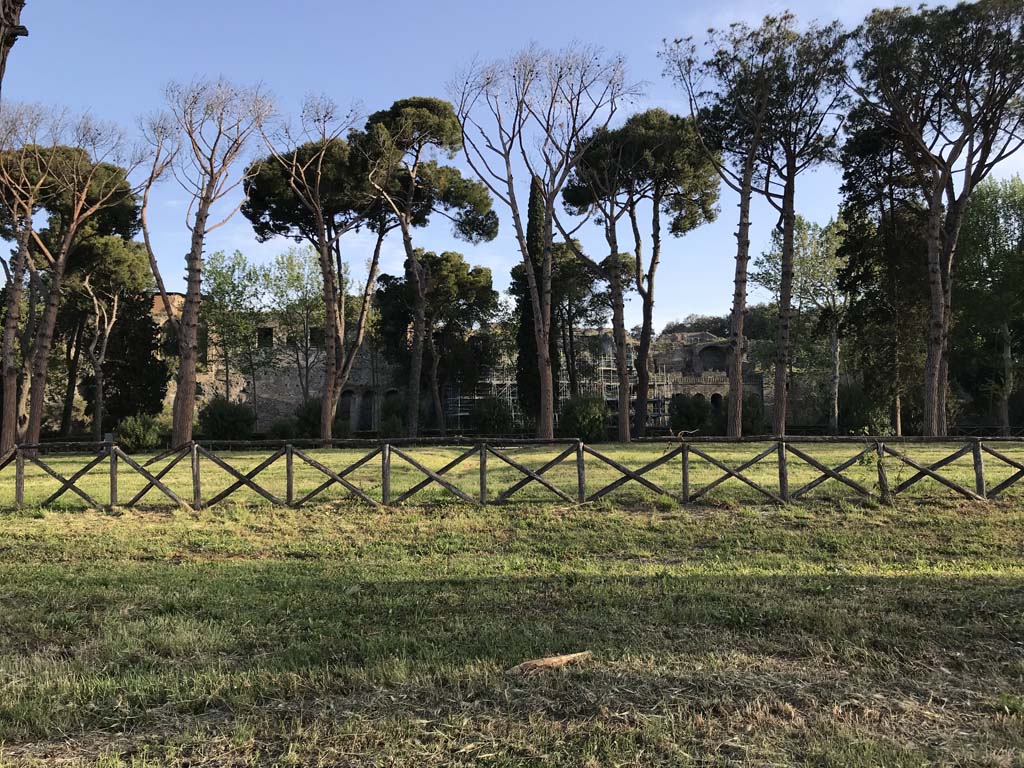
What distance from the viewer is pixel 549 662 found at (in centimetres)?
328

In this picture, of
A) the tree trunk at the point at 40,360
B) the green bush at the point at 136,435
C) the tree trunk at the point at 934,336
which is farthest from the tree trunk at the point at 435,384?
the tree trunk at the point at 934,336

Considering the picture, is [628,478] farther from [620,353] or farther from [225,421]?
[225,421]

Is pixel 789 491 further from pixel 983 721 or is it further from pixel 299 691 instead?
pixel 299 691

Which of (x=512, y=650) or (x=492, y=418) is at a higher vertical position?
(x=492, y=418)

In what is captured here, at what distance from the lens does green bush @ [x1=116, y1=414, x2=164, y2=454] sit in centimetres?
2145

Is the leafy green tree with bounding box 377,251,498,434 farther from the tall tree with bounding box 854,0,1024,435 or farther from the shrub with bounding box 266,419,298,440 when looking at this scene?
the tall tree with bounding box 854,0,1024,435

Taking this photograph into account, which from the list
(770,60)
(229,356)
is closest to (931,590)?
(770,60)

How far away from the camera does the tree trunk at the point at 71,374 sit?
28625 mm

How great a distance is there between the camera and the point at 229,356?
33.4 metres

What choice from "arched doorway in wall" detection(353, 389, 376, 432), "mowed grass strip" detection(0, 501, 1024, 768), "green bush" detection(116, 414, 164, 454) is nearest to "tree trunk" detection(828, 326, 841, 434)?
"arched doorway in wall" detection(353, 389, 376, 432)

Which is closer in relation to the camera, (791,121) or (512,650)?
(512,650)

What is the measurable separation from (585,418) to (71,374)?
21.7 metres

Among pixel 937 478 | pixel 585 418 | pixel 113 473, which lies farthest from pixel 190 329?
pixel 937 478

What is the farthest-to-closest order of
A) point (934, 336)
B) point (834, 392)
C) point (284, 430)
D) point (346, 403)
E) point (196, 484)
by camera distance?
point (346, 403) < point (834, 392) < point (284, 430) < point (934, 336) < point (196, 484)
